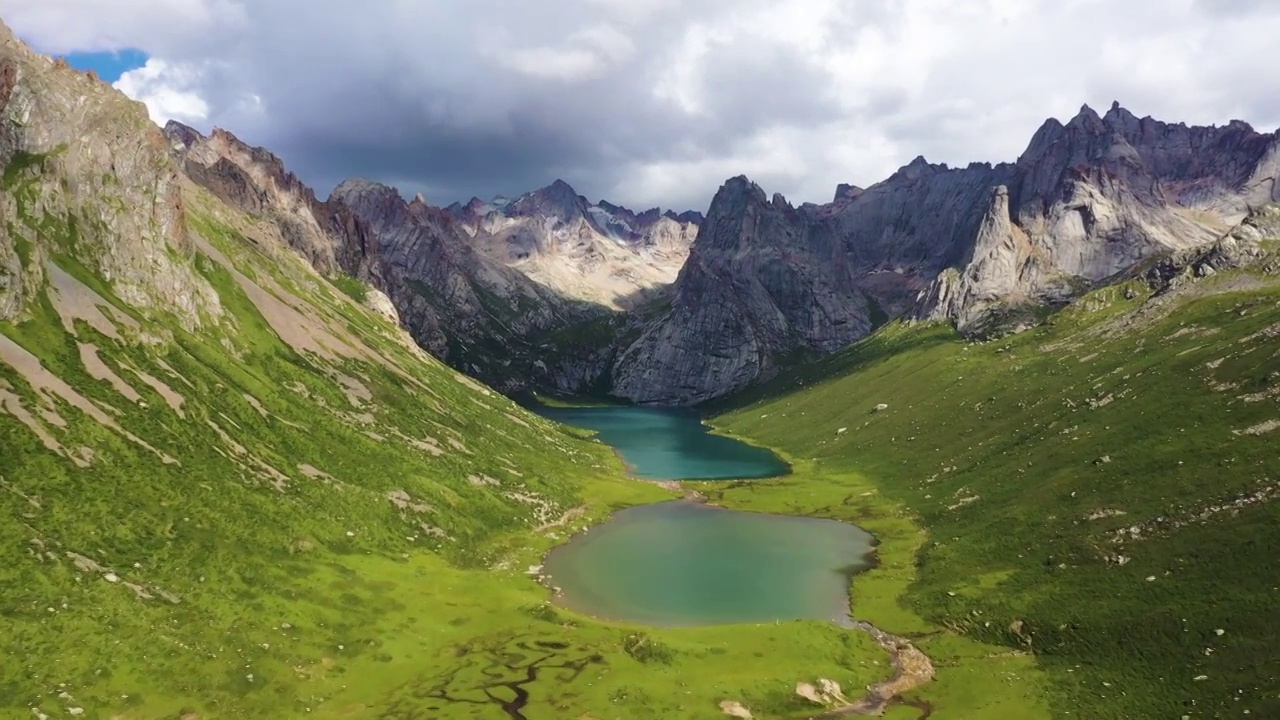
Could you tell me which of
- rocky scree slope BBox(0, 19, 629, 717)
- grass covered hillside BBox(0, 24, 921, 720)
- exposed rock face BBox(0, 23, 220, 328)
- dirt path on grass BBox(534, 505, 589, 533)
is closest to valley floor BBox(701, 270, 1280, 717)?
grass covered hillside BBox(0, 24, 921, 720)

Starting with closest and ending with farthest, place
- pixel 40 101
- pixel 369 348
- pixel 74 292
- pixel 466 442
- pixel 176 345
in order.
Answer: pixel 74 292
pixel 176 345
pixel 40 101
pixel 466 442
pixel 369 348

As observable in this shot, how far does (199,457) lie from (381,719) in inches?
1944

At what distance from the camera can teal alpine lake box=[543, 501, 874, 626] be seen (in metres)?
86.6

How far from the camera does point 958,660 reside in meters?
70.7

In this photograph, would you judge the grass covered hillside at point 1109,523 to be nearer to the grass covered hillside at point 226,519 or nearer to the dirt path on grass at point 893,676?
the dirt path on grass at point 893,676

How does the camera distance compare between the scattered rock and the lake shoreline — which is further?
the lake shoreline

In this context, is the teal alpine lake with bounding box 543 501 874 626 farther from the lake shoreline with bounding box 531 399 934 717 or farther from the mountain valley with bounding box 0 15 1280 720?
the mountain valley with bounding box 0 15 1280 720

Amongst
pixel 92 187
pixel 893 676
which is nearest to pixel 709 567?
pixel 893 676

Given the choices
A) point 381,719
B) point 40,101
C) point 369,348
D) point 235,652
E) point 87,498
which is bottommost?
point 381,719

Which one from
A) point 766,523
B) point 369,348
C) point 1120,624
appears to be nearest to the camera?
point 1120,624

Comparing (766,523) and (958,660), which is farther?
(766,523)

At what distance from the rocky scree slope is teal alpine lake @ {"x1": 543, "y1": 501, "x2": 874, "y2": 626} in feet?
50.2

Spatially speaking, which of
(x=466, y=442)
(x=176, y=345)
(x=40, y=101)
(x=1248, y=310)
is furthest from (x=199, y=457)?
(x=1248, y=310)

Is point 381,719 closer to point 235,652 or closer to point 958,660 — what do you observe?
point 235,652
